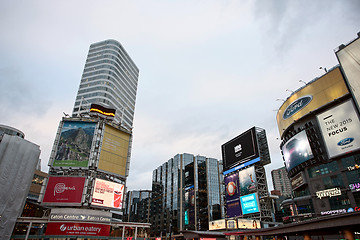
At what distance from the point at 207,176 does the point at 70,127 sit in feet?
297

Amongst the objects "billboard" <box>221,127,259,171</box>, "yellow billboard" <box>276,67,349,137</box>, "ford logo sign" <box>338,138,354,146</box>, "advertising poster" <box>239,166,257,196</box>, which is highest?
"yellow billboard" <box>276,67,349,137</box>

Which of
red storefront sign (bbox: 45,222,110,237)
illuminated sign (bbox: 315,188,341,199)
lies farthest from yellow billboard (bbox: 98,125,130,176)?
illuminated sign (bbox: 315,188,341,199)

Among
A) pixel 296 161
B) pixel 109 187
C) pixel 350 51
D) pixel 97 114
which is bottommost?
pixel 109 187

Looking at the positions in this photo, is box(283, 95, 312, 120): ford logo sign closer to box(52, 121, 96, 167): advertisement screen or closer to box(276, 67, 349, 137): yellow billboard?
box(276, 67, 349, 137): yellow billboard

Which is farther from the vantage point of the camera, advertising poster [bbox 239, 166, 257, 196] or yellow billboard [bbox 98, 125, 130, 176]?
advertising poster [bbox 239, 166, 257, 196]

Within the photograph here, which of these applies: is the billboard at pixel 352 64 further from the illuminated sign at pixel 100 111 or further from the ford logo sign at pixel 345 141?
the illuminated sign at pixel 100 111

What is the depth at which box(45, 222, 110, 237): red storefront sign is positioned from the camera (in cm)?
3456

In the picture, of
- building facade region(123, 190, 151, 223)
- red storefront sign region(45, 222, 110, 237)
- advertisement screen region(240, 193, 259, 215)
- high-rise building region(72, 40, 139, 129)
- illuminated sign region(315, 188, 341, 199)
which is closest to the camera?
red storefront sign region(45, 222, 110, 237)

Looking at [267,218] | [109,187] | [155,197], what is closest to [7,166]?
[109,187]

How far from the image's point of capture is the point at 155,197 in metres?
149

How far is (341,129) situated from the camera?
46.2 metres

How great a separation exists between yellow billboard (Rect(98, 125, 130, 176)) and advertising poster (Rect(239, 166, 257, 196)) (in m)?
32.4

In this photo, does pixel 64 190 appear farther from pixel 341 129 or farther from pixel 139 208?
pixel 139 208

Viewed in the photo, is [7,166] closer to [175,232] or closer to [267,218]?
[267,218]
